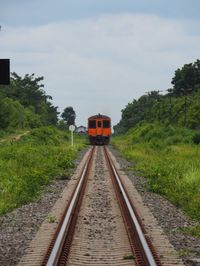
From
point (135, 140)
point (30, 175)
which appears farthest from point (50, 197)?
point (135, 140)

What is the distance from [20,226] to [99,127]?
47.3 meters

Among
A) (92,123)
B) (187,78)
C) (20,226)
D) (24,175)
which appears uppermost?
(187,78)

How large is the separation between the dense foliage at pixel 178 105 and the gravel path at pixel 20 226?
153ft

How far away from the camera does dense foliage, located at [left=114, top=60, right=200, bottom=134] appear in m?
63.9

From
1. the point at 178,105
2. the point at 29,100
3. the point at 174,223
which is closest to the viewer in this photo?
the point at 174,223

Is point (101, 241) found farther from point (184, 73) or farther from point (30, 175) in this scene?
point (184, 73)

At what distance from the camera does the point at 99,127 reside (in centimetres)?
5875

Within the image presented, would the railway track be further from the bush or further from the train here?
the train

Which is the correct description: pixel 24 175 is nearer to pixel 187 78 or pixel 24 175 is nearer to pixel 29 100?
pixel 187 78

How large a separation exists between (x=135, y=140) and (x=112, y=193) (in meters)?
50.6

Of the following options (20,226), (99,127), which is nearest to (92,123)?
(99,127)

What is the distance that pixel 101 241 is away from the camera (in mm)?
9695

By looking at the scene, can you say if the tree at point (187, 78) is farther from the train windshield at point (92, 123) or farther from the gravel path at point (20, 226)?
the gravel path at point (20, 226)

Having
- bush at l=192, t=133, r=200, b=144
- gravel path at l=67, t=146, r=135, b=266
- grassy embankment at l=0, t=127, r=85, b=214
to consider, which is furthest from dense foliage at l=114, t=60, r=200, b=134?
gravel path at l=67, t=146, r=135, b=266
